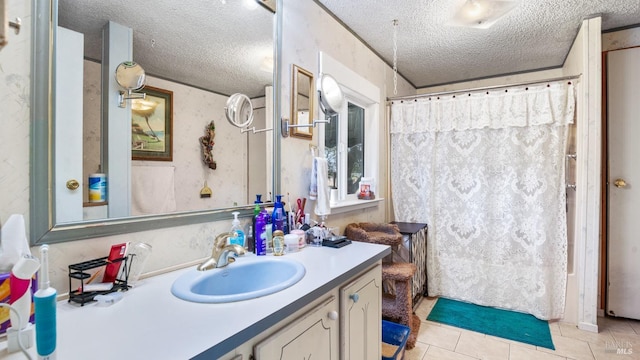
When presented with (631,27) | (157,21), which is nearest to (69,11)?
(157,21)

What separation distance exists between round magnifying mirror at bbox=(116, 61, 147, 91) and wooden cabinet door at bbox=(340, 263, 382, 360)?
108 cm

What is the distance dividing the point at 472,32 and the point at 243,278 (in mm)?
2584

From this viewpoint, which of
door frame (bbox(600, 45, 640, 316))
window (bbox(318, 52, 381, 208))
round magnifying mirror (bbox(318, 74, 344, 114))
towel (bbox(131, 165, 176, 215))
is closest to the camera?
towel (bbox(131, 165, 176, 215))

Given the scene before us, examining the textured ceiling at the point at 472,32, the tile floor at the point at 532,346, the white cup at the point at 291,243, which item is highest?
the textured ceiling at the point at 472,32

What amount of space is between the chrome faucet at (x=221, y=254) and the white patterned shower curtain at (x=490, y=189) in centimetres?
211

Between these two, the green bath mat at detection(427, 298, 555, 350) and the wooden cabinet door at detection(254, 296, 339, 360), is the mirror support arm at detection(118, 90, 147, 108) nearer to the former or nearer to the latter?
the wooden cabinet door at detection(254, 296, 339, 360)

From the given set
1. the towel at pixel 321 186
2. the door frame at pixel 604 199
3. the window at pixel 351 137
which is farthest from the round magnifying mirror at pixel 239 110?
the door frame at pixel 604 199

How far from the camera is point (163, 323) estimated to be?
766mm

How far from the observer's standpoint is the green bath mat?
2236mm

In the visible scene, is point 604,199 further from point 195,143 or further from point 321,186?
point 195,143

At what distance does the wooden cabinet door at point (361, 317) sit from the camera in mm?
1217

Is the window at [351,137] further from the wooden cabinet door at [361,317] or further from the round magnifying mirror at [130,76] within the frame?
the round magnifying mirror at [130,76]

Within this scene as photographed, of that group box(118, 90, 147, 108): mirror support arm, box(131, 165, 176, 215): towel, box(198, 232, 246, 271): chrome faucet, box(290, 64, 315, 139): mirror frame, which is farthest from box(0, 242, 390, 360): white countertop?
box(290, 64, 315, 139): mirror frame

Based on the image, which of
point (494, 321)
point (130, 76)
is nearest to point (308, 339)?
point (130, 76)
